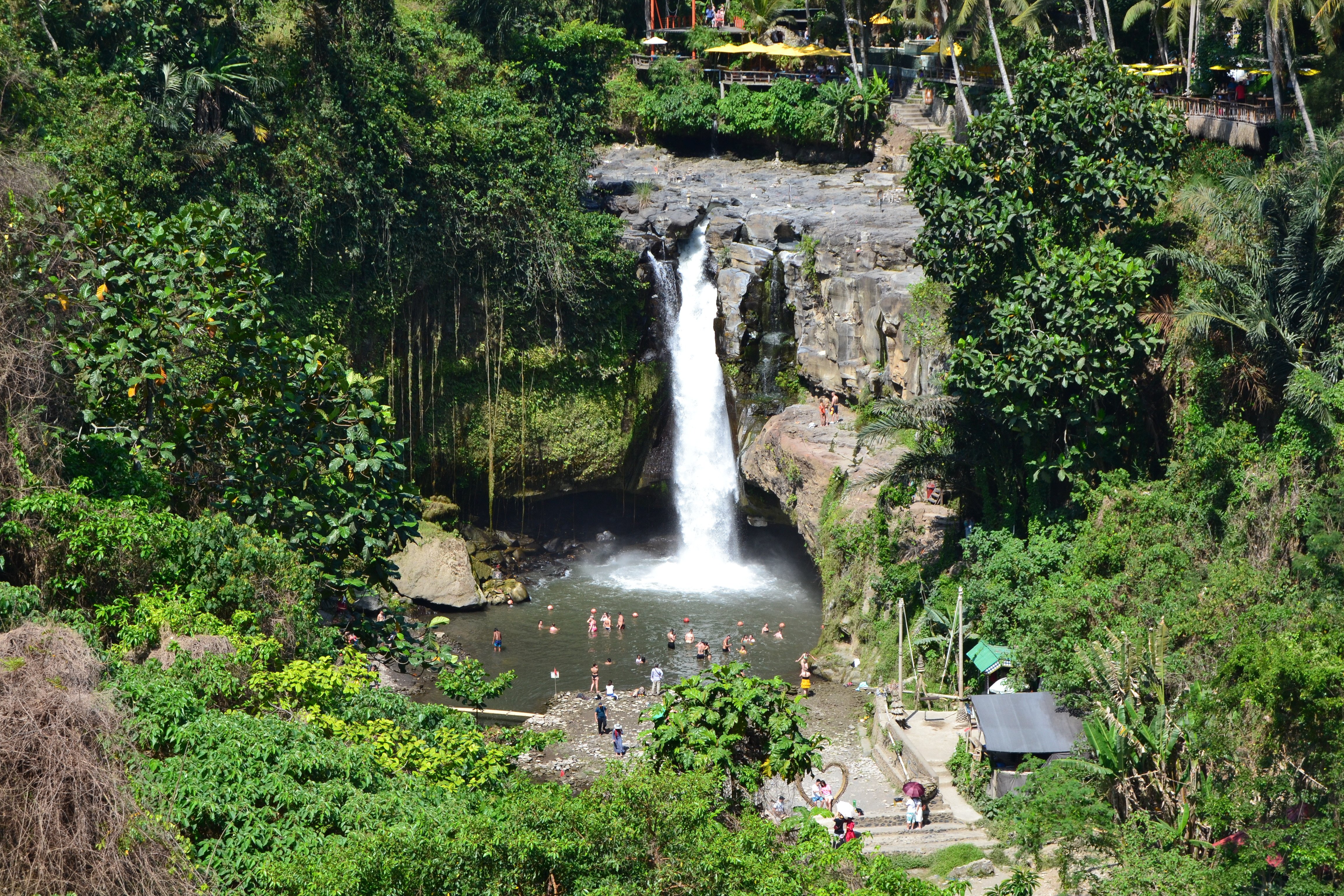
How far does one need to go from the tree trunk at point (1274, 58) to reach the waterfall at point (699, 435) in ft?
51.4

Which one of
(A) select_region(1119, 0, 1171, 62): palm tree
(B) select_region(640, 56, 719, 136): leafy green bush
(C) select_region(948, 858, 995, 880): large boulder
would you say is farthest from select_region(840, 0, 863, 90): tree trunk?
(C) select_region(948, 858, 995, 880): large boulder

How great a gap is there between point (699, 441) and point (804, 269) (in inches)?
263

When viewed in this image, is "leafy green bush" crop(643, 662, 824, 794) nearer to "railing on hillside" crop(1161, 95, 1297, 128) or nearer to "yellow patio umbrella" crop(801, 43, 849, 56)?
"railing on hillside" crop(1161, 95, 1297, 128)

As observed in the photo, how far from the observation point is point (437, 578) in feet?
109

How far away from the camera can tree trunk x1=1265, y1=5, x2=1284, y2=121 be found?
83.8 feet

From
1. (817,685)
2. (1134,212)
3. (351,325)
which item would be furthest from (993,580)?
(351,325)

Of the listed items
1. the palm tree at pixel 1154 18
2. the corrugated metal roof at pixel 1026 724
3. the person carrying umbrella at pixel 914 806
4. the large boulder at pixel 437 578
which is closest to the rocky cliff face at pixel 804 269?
the palm tree at pixel 1154 18

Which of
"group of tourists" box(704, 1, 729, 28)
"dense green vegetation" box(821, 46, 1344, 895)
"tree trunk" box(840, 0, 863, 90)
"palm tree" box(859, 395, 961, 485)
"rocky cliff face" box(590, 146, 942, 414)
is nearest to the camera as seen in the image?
"dense green vegetation" box(821, 46, 1344, 895)

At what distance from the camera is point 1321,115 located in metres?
24.8

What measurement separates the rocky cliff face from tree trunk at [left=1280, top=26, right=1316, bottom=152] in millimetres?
9260

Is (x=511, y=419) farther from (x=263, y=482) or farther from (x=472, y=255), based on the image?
(x=263, y=482)

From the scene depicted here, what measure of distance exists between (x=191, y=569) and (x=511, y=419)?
71.8ft

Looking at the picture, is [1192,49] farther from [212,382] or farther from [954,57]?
[212,382]

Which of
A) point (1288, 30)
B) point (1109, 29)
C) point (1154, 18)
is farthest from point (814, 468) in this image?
point (1154, 18)
